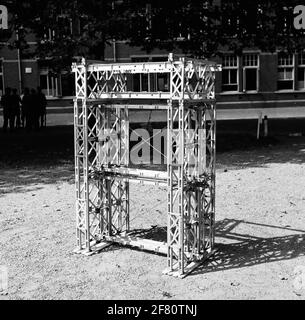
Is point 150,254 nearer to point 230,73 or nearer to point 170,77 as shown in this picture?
point 170,77

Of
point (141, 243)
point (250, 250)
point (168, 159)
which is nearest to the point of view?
point (168, 159)

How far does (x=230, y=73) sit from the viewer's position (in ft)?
114

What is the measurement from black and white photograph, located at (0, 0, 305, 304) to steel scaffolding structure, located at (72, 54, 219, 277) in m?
0.02

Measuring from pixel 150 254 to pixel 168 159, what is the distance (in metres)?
1.81

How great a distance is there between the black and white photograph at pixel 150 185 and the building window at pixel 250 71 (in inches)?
525

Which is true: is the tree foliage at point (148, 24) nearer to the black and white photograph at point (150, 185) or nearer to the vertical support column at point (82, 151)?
the black and white photograph at point (150, 185)

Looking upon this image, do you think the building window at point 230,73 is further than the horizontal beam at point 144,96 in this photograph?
Yes

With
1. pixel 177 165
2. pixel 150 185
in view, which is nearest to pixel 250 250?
pixel 177 165

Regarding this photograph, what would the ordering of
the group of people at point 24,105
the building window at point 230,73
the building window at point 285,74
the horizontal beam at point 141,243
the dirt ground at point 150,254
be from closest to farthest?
the dirt ground at point 150,254 < the horizontal beam at point 141,243 < the group of people at point 24,105 < the building window at point 230,73 < the building window at point 285,74

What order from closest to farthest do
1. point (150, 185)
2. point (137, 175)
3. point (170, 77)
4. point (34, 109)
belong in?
point (170, 77)
point (137, 175)
point (150, 185)
point (34, 109)

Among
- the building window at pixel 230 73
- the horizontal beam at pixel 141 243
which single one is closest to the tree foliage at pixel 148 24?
the horizontal beam at pixel 141 243

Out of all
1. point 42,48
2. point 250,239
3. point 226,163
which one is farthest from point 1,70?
point 250,239

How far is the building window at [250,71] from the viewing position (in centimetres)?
3444
